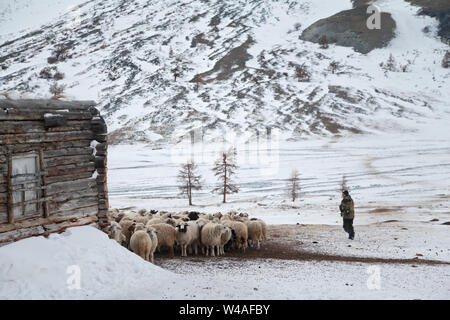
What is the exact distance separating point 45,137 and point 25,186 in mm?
1409

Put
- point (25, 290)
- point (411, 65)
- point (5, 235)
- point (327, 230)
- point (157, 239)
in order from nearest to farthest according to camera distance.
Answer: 1. point (25, 290)
2. point (5, 235)
3. point (157, 239)
4. point (327, 230)
5. point (411, 65)

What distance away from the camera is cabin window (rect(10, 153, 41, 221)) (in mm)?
10469

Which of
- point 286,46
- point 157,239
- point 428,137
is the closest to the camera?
point 157,239

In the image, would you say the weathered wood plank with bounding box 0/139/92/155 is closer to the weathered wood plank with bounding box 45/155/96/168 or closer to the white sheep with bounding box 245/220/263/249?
the weathered wood plank with bounding box 45/155/96/168

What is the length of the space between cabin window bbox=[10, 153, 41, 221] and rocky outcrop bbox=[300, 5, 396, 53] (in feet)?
480

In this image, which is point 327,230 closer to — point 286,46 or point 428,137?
point 428,137

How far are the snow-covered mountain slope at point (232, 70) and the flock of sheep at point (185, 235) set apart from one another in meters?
77.4

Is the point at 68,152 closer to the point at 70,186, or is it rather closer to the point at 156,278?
the point at 70,186

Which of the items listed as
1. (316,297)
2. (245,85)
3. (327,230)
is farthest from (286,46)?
(316,297)

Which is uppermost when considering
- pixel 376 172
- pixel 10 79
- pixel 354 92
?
pixel 10 79

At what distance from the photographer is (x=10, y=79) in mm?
135125

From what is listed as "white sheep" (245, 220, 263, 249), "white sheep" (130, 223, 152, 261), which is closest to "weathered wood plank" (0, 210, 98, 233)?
"white sheep" (130, 223, 152, 261)

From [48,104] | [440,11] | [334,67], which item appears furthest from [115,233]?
[440,11]

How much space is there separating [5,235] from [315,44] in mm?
150268
